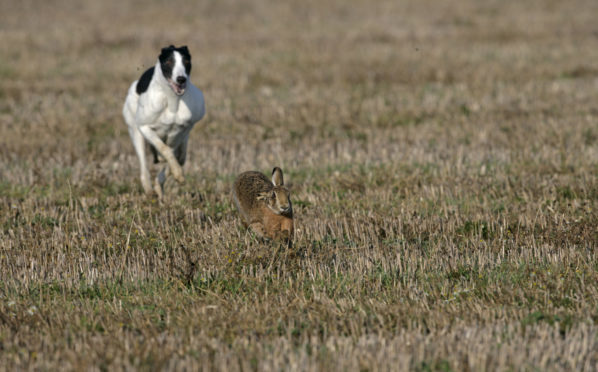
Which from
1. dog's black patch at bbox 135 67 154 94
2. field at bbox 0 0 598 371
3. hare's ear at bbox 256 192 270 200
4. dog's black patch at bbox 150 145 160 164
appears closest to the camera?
field at bbox 0 0 598 371

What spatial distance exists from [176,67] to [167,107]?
78 centimetres

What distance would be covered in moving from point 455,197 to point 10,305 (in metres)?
5.38

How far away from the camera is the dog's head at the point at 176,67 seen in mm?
8117

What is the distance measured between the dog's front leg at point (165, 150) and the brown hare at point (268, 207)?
1.62 metres

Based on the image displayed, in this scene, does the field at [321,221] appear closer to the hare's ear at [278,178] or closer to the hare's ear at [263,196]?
the hare's ear at [263,196]

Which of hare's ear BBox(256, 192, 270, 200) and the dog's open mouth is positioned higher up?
the dog's open mouth

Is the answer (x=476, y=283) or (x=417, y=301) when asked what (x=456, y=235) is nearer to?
(x=476, y=283)

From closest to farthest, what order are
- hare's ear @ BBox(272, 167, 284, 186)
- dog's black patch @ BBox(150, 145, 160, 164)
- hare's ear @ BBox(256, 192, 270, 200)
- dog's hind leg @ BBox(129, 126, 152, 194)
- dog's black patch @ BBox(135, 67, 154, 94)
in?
hare's ear @ BBox(256, 192, 270, 200), hare's ear @ BBox(272, 167, 284, 186), dog's black patch @ BBox(135, 67, 154, 94), dog's hind leg @ BBox(129, 126, 152, 194), dog's black patch @ BBox(150, 145, 160, 164)

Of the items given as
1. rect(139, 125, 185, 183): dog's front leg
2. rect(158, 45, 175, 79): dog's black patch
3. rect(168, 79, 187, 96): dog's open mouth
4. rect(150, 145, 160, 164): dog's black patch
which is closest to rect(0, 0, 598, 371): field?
rect(139, 125, 185, 183): dog's front leg

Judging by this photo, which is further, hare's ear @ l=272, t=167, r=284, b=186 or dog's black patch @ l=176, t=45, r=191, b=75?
dog's black patch @ l=176, t=45, r=191, b=75

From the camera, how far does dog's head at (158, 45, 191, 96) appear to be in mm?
8117

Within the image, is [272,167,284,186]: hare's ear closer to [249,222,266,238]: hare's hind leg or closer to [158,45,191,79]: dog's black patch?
[249,222,266,238]: hare's hind leg

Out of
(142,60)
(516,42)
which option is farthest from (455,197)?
(516,42)

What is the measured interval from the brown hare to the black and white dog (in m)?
1.79
